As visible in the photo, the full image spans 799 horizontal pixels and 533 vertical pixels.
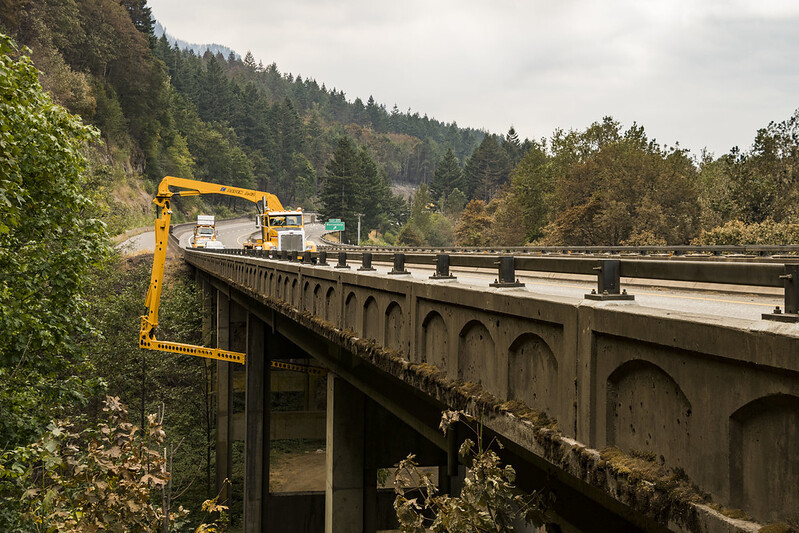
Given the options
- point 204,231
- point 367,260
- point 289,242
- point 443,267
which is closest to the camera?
point 443,267

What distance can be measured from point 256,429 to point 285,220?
15.9m

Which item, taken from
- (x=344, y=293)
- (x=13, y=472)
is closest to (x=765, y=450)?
(x=344, y=293)

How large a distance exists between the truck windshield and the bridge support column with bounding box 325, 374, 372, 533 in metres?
25.9

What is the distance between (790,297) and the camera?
2826mm

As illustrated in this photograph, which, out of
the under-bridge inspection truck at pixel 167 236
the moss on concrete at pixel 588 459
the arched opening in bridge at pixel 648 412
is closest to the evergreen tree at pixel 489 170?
the under-bridge inspection truck at pixel 167 236

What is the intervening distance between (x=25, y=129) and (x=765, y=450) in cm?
1468

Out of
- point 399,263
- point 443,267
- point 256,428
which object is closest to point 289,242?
point 256,428

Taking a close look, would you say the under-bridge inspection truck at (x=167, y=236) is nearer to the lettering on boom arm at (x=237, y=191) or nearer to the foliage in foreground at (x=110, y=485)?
the lettering on boom arm at (x=237, y=191)

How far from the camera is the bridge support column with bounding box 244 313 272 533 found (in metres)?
23.5

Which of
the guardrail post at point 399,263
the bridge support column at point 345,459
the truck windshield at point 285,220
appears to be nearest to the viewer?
the guardrail post at point 399,263

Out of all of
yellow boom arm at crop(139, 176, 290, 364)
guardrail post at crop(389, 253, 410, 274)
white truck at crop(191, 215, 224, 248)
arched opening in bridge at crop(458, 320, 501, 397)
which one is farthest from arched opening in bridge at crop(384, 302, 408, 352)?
white truck at crop(191, 215, 224, 248)

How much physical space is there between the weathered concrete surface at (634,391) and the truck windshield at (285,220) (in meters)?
31.8

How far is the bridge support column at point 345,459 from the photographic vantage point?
11.8 m

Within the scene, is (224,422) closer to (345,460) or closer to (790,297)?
(345,460)
